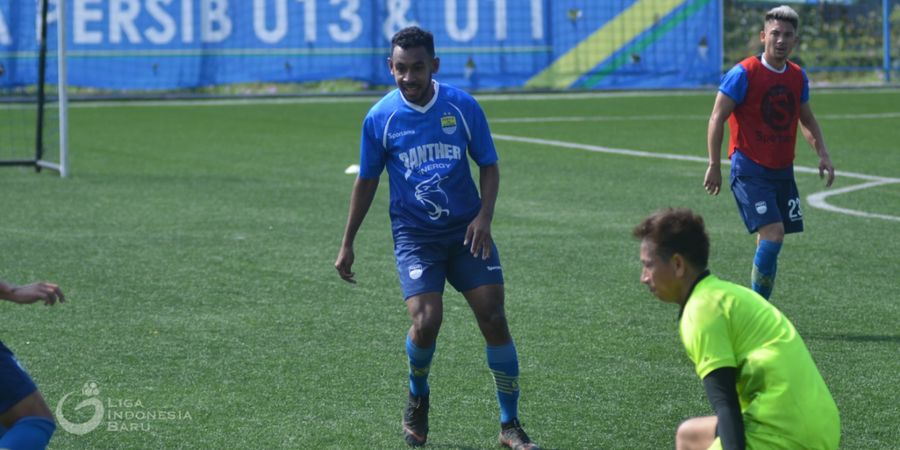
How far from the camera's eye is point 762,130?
8648 millimetres

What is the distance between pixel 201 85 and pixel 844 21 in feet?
55.1

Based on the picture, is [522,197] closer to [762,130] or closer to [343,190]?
[343,190]

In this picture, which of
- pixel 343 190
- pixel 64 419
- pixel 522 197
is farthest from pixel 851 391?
pixel 343 190

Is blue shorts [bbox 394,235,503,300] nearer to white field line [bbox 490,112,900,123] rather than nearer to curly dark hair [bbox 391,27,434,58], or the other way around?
curly dark hair [bbox 391,27,434,58]

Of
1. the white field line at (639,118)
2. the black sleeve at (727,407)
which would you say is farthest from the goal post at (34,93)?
the black sleeve at (727,407)

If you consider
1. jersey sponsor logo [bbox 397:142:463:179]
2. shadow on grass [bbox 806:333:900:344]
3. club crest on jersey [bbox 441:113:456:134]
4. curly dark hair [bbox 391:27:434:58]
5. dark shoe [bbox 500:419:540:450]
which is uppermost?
curly dark hair [bbox 391:27:434:58]

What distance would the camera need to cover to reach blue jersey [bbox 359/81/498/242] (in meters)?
6.07

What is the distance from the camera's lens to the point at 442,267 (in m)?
6.15

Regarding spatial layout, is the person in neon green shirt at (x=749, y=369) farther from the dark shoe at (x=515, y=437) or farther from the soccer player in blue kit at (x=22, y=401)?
the soccer player in blue kit at (x=22, y=401)

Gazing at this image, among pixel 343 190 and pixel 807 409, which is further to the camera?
pixel 343 190

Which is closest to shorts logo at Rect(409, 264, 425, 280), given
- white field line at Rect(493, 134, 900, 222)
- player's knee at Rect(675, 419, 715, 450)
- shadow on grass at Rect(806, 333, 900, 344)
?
player's knee at Rect(675, 419, 715, 450)

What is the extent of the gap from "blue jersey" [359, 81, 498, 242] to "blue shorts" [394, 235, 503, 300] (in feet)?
0.17

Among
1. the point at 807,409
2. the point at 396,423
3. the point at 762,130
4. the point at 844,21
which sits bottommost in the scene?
the point at 396,423

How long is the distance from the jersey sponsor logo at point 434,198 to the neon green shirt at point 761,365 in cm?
204
